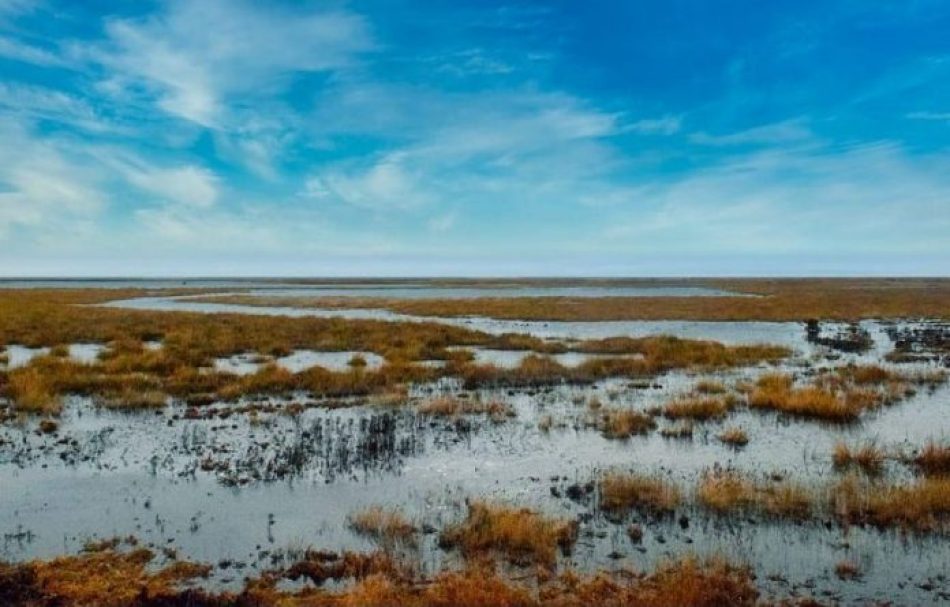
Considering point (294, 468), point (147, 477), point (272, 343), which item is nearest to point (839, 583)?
point (294, 468)

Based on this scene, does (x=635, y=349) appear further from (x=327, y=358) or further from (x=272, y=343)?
(x=272, y=343)

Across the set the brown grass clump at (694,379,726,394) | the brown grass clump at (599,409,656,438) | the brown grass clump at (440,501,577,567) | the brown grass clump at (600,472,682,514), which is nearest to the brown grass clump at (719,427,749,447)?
the brown grass clump at (599,409,656,438)

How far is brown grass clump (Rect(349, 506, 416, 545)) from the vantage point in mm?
9895

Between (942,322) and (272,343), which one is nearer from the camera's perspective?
(272,343)

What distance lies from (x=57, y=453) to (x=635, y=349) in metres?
26.6

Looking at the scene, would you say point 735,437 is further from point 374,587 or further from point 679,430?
point 374,587

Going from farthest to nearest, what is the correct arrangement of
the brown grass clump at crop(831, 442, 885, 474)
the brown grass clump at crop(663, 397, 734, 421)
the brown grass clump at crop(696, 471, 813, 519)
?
the brown grass clump at crop(663, 397, 734, 421), the brown grass clump at crop(831, 442, 885, 474), the brown grass clump at crop(696, 471, 813, 519)

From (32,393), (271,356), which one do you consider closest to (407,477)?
(32,393)

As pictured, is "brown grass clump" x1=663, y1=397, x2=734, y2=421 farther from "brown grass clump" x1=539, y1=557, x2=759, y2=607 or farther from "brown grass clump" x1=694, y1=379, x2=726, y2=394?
"brown grass clump" x1=539, y1=557, x2=759, y2=607

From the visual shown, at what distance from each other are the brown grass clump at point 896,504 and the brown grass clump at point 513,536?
4.63 meters

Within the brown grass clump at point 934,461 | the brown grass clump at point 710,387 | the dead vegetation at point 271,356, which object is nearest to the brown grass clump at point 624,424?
the brown grass clump at point 710,387

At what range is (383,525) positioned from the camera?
10.2 metres

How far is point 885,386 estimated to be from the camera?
22.9m

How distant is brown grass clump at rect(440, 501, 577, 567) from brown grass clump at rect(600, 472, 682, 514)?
1.40 meters
